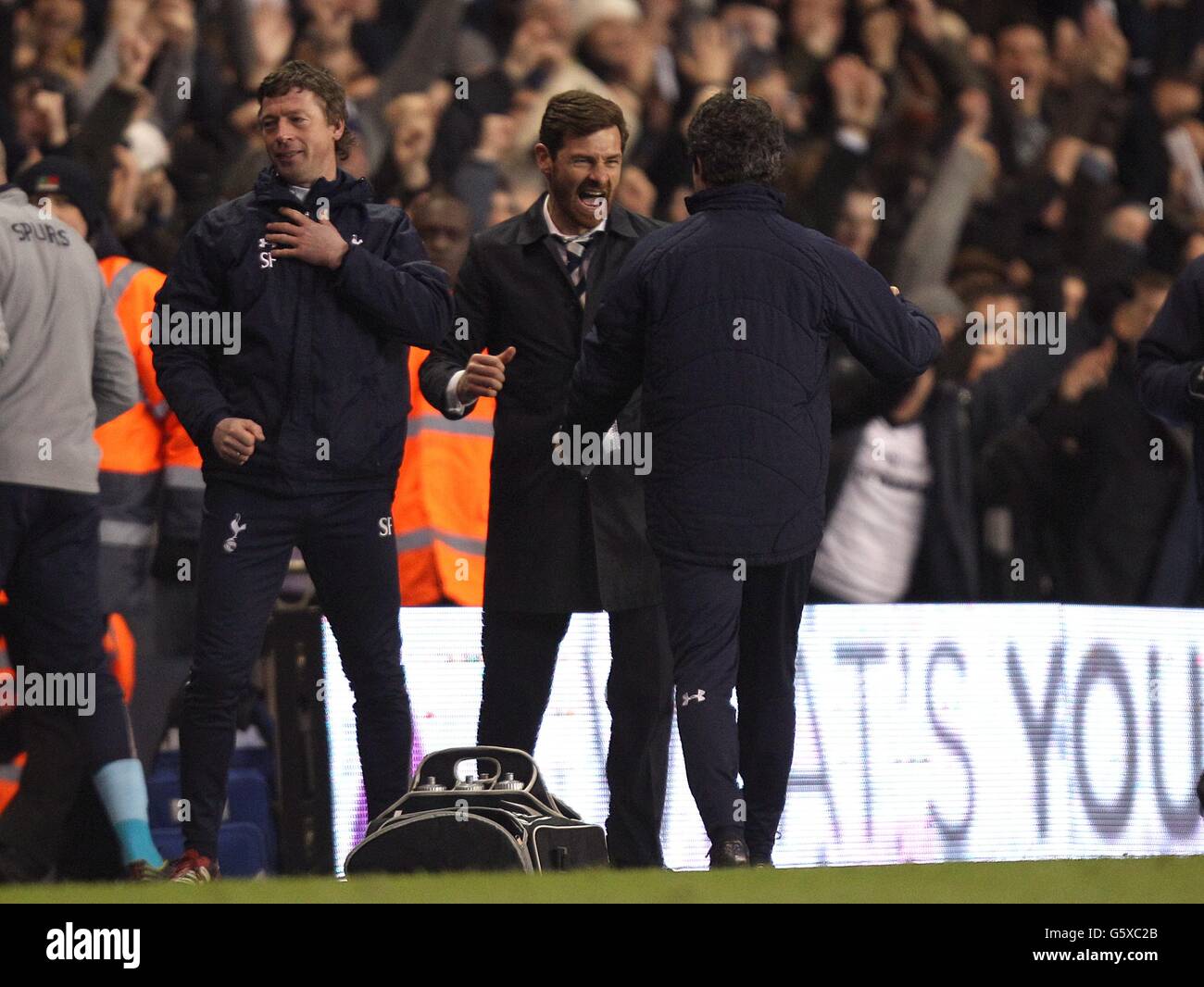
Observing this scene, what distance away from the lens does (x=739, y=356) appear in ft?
19.6

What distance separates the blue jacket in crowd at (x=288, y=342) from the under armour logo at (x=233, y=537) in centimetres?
12

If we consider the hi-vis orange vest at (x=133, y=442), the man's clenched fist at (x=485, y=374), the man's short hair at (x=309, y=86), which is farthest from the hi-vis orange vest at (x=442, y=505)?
the man's short hair at (x=309, y=86)

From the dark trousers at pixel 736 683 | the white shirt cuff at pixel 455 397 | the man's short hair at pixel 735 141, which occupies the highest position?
the man's short hair at pixel 735 141

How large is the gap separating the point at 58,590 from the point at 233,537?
90cm

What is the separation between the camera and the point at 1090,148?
1154 centimetres

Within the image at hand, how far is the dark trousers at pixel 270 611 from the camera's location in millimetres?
6062

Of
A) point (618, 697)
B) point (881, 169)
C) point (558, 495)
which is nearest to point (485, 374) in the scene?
point (558, 495)

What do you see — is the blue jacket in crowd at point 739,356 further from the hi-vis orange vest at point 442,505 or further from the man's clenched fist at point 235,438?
the hi-vis orange vest at point 442,505

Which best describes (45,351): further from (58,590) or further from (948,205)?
(948,205)

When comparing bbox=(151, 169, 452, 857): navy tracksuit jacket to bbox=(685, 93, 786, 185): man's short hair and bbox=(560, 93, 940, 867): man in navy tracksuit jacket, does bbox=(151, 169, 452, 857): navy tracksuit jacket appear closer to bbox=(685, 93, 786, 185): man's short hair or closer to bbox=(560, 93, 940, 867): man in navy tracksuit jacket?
bbox=(560, 93, 940, 867): man in navy tracksuit jacket

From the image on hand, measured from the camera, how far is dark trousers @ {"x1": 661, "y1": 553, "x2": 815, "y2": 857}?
5.89m

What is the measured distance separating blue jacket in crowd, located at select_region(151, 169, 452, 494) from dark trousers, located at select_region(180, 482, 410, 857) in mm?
77

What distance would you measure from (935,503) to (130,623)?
3220 mm

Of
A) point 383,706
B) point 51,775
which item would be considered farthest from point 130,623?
point 383,706
